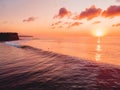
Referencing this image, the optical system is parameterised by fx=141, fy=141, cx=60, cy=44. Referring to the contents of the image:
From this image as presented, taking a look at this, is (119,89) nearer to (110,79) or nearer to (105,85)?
(105,85)

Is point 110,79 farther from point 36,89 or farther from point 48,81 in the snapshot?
point 36,89

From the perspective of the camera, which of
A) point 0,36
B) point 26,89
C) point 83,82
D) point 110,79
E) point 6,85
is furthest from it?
point 0,36

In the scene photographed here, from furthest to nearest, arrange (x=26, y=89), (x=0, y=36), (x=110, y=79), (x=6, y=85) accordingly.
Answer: (x=0, y=36) → (x=110, y=79) → (x=6, y=85) → (x=26, y=89)

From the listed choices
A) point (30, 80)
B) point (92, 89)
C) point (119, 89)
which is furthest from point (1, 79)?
point (119, 89)

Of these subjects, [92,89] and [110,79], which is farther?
[110,79]

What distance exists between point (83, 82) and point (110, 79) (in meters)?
2.19

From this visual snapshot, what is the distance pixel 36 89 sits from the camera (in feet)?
27.2

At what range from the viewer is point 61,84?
917 centimetres

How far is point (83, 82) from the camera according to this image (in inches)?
379

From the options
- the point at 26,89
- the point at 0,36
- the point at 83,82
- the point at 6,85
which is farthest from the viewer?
the point at 0,36

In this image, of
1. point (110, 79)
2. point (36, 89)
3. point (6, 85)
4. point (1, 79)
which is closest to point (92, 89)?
point (110, 79)

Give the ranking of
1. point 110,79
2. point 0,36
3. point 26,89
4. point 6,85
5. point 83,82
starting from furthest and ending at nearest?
point 0,36, point 110,79, point 83,82, point 6,85, point 26,89

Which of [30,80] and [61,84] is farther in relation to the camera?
[30,80]

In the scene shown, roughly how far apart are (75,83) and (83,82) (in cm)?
61
